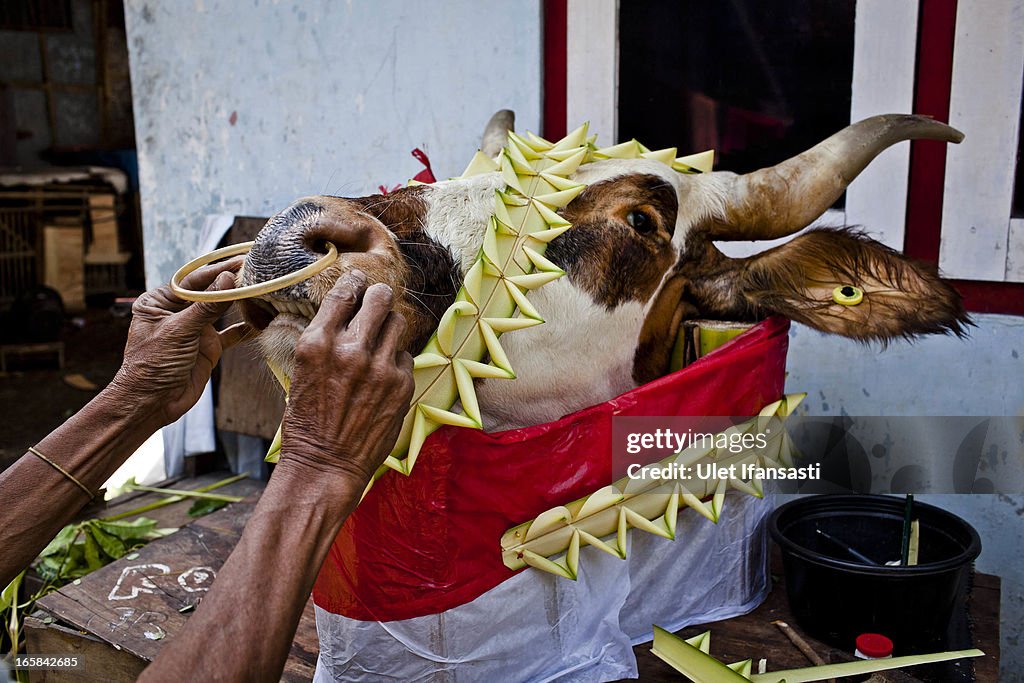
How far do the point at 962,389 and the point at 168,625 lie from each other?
2.49m

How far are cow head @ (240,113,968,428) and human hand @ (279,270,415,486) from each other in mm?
360

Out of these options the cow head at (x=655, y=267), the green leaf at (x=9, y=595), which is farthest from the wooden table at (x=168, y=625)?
the cow head at (x=655, y=267)

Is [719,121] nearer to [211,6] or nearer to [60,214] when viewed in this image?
[211,6]

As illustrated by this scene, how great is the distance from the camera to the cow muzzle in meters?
1.47

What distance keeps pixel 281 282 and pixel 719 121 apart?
224cm

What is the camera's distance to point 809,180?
2.14 meters

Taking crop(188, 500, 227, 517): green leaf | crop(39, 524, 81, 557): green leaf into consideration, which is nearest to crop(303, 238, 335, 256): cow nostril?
crop(39, 524, 81, 557): green leaf

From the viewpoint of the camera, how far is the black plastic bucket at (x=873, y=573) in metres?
2.00

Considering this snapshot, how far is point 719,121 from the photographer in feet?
10.4

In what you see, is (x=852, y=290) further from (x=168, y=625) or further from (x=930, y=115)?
(x=168, y=625)

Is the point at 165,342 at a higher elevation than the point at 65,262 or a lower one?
higher

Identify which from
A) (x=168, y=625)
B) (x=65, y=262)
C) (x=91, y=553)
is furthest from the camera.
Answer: (x=65, y=262)

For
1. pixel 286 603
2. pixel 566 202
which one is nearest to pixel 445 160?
pixel 566 202

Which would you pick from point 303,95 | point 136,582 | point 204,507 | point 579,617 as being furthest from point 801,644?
point 303,95
